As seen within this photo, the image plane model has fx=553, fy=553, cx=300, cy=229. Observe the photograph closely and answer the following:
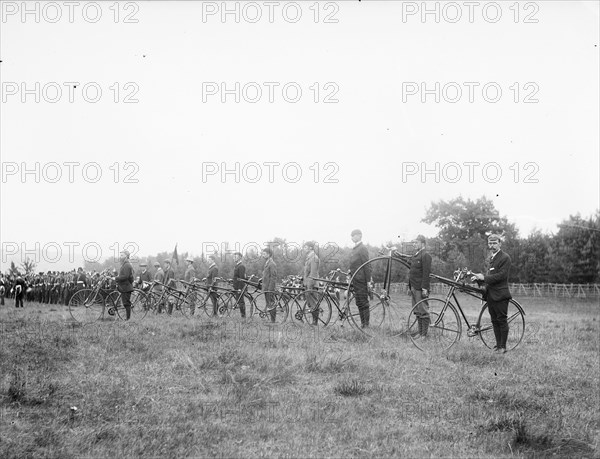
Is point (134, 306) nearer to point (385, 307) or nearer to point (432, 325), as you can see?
point (385, 307)

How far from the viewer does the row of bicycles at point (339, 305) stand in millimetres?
10359

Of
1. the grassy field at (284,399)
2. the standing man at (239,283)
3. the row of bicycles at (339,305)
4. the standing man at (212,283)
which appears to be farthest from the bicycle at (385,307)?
the standing man at (212,283)

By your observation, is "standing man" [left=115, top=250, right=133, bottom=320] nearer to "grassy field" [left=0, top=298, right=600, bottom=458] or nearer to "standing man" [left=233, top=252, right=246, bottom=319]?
"standing man" [left=233, top=252, right=246, bottom=319]

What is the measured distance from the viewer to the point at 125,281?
15.4m

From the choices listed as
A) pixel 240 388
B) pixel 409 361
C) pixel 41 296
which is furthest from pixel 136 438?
pixel 41 296

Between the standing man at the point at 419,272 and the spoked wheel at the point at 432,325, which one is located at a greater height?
the standing man at the point at 419,272

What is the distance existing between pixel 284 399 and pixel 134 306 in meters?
11.3

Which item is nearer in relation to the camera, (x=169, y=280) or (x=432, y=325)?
(x=432, y=325)

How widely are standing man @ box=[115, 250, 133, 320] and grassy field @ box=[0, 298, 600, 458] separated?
17.3ft

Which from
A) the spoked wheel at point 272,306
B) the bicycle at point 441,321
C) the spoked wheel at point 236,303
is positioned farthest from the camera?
the spoked wheel at point 236,303

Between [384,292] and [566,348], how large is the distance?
160 inches

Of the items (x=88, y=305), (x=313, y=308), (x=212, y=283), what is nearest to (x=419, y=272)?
(x=313, y=308)

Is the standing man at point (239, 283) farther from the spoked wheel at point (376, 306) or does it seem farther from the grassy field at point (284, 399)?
the grassy field at point (284, 399)

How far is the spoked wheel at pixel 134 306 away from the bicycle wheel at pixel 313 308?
495cm
